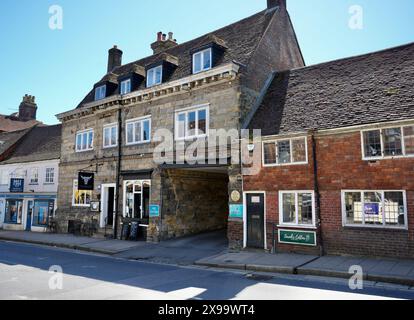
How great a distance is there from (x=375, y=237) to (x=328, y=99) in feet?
19.3

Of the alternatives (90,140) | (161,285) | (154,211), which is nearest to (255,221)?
(154,211)

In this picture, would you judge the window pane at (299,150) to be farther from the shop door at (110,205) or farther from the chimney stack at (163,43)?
the chimney stack at (163,43)

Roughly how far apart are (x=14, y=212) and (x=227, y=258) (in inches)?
916

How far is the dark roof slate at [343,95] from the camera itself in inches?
484

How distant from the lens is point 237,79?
15.3 m

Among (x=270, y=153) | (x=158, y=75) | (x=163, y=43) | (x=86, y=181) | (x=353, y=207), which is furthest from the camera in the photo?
(x=163, y=43)

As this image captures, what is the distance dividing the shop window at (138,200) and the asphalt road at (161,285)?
6.40 metres

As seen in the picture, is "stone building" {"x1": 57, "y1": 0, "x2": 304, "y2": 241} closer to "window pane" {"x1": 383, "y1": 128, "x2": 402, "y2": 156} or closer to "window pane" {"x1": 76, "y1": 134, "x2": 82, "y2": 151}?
"window pane" {"x1": 76, "y1": 134, "x2": 82, "y2": 151}

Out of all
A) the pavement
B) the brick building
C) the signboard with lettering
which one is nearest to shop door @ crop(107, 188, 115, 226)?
the pavement

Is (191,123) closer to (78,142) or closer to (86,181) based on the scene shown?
(86,181)

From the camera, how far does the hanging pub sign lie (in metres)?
19.8

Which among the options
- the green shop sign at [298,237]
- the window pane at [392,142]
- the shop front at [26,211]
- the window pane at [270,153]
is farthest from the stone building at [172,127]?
the window pane at [392,142]

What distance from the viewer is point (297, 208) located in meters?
13.3
